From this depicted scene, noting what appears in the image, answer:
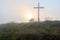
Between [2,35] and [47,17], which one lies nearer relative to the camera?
[2,35]

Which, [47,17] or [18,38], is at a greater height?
[47,17]

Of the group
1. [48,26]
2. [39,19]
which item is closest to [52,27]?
[48,26]

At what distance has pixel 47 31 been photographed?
3.12 meters

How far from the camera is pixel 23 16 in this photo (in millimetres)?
4277

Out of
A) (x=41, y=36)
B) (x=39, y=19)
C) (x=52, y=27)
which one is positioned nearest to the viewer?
(x=41, y=36)

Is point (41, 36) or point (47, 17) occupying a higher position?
point (47, 17)

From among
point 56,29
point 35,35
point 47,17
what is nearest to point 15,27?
point 35,35

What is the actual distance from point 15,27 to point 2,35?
0.33 m

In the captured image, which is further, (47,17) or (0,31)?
(47,17)

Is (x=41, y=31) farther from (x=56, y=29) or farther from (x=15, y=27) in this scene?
(x=15, y=27)

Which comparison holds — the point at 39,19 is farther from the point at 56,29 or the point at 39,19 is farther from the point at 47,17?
the point at 56,29

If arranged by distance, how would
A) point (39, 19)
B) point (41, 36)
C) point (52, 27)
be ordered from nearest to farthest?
point (41, 36)
point (52, 27)
point (39, 19)

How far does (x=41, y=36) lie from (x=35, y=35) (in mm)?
113

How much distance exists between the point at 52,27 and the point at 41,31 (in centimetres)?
31
